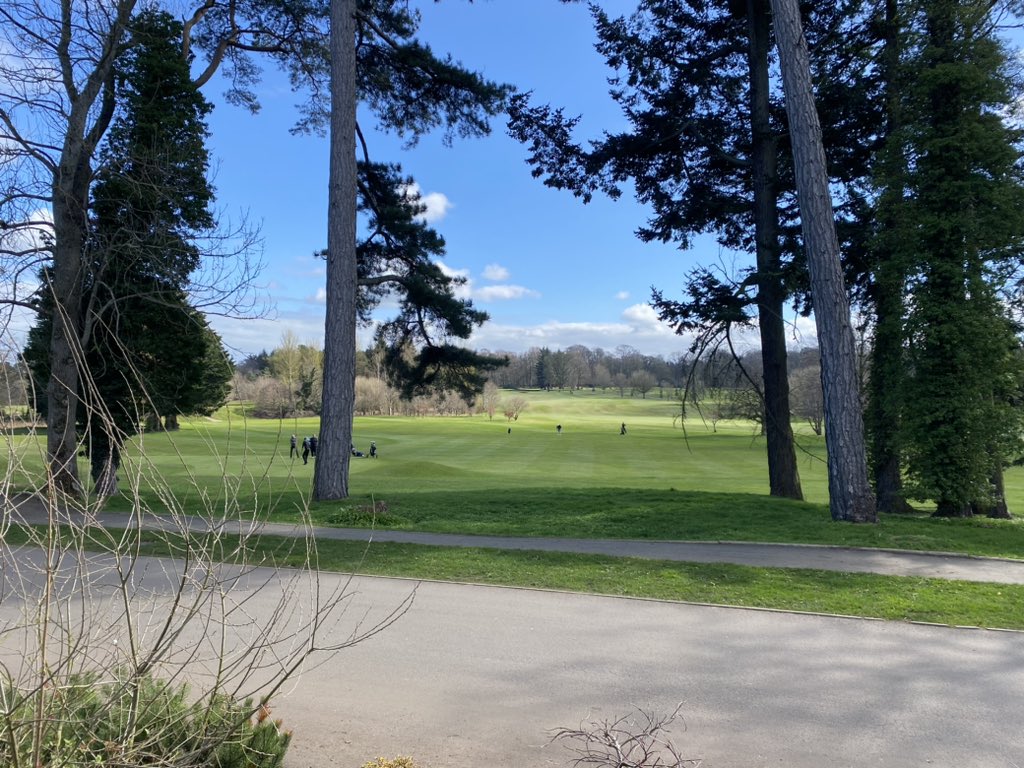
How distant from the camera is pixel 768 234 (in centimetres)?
1509

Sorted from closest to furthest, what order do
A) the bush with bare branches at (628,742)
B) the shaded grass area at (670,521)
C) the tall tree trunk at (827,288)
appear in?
the bush with bare branches at (628,742), the shaded grass area at (670,521), the tall tree trunk at (827,288)

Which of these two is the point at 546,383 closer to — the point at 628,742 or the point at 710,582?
the point at 710,582

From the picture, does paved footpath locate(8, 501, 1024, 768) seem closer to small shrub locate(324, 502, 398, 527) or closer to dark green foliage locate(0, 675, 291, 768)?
dark green foliage locate(0, 675, 291, 768)

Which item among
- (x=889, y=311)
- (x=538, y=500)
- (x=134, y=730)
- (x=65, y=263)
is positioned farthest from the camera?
(x=538, y=500)

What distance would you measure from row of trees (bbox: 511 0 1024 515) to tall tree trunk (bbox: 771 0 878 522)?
0.24ft

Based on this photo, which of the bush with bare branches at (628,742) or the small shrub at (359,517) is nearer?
the bush with bare branches at (628,742)

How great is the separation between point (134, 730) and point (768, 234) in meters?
15.4

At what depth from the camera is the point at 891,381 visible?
44.2ft

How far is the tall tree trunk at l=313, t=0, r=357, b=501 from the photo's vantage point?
44.6 feet

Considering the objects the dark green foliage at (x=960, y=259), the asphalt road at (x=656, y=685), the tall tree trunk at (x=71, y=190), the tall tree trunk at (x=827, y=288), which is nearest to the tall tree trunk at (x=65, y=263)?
the tall tree trunk at (x=71, y=190)

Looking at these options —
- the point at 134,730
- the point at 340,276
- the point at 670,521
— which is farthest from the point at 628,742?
the point at 340,276

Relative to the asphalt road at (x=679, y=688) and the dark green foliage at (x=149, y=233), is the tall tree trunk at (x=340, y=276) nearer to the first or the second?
the dark green foliage at (x=149, y=233)

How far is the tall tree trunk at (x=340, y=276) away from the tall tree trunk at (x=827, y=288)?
8698 mm

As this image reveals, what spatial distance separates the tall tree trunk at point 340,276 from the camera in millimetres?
13602
